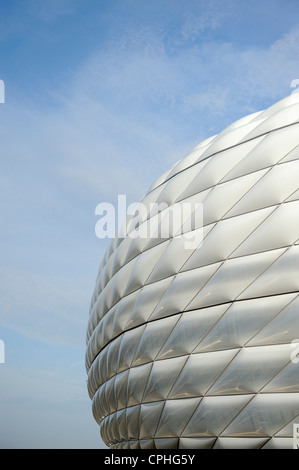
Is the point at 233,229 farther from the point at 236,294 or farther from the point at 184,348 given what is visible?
the point at 184,348

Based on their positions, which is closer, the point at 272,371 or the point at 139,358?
the point at 272,371


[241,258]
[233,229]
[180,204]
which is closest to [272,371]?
[241,258]

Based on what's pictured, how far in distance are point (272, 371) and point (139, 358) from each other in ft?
9.89

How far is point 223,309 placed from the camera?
24.2 feet

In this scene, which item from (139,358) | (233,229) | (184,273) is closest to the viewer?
(233,229)

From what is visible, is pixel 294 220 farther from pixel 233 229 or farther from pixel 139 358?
pixel 139 358

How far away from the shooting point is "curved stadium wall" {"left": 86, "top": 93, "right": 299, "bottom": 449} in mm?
6738

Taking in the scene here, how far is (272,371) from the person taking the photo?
6.65 m

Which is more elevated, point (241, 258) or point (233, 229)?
point (233, 229)

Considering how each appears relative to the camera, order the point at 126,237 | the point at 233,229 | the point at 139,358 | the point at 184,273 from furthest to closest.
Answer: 1. the point at 126,237
2. the point at 139,358
3. the point at 184,273
4. the point at 233,229

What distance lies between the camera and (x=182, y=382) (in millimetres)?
7855

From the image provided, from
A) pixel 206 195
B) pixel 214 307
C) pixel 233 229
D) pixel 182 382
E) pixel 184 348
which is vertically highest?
pixel 206 195

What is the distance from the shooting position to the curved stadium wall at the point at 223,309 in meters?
6.74
